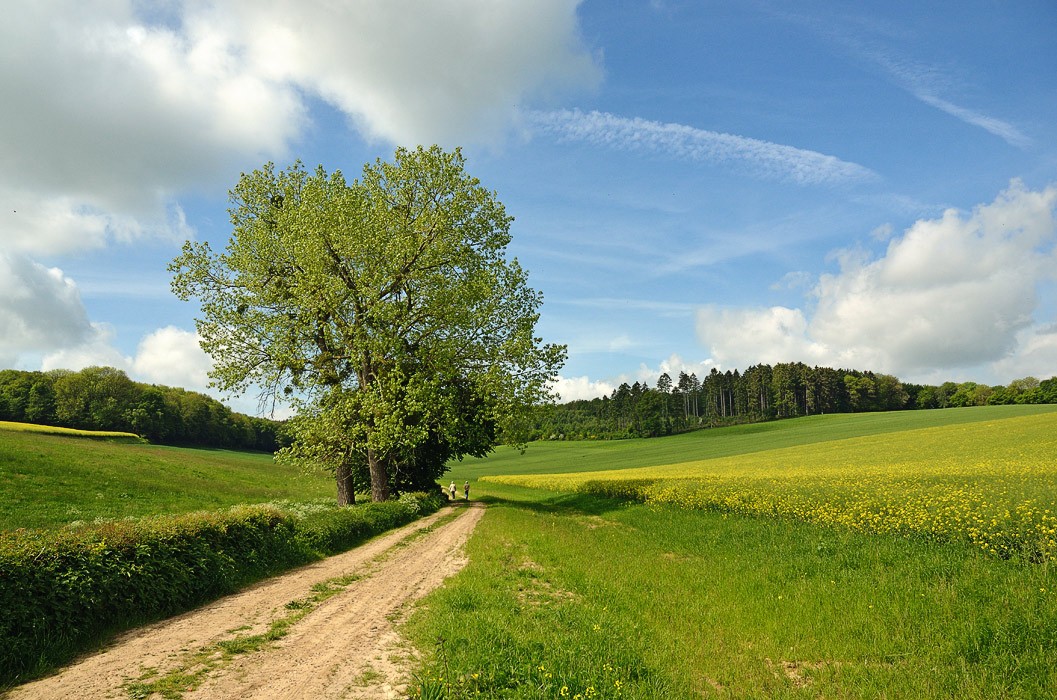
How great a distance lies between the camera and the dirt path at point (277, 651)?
6.12m

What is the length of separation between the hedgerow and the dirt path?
1.47 feet

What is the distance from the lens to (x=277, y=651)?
24.0 ft

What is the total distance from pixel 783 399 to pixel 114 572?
164123 mm

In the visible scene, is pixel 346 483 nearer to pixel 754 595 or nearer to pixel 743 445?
pixel 754 595

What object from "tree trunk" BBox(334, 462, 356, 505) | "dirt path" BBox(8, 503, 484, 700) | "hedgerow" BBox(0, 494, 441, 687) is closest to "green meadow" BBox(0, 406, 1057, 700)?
"dirt path" BBox(8, 503, 484, 700)

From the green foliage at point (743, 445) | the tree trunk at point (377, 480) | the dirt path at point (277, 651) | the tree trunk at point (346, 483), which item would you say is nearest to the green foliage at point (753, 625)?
the dirt path at point (277, 651)

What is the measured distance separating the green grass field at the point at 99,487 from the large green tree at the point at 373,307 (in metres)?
6.38

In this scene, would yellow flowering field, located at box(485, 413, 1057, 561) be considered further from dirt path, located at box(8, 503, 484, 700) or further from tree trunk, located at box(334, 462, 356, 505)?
tree trunk, located at box(334, 462, 356, 505)

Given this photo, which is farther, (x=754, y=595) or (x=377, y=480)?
(x=377, y=480)

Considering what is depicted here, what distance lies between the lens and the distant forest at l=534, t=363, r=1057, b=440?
136875mm

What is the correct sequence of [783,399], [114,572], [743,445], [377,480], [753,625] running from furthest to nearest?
[783,399] → [743,445] → [377,480] → [753,625] → [114,572]

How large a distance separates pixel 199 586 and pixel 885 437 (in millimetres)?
61140

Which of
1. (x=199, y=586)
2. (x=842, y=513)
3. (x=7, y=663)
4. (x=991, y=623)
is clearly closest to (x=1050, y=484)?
(x=842, y=513)

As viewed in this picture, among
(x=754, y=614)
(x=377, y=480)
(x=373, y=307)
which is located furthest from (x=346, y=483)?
(x=754, y=614)
